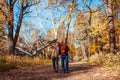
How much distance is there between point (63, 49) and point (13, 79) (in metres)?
3.43

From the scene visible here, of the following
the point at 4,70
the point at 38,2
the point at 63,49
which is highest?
the point at 38,2

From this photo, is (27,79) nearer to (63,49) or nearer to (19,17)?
(63,49)

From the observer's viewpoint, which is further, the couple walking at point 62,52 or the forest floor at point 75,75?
the couple walking at point 62,52

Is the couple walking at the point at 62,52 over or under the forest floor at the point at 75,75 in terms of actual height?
over

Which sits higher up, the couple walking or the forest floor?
the couple walking

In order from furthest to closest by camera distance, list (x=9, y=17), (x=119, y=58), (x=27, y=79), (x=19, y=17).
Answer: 1. (x=19, y=17)
2. (x=9, y=17)
3. (x=119, y=58)
4. (x=27, y=79)

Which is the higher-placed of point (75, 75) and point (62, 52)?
point (62, 52)

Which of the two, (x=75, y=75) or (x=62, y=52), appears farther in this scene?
(x=62, y=52)

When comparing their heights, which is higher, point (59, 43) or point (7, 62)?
point (59, 43)

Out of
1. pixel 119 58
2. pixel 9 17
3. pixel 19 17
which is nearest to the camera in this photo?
pixel 119 58

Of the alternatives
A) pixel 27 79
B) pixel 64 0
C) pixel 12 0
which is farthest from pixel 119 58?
pixel 12 0

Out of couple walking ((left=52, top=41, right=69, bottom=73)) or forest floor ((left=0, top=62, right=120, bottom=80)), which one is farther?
couple walking ((left=52, top=41, right=69, bottom=73))

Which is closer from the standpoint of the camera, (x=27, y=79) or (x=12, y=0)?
(x=27, y=79)

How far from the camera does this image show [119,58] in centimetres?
1753
